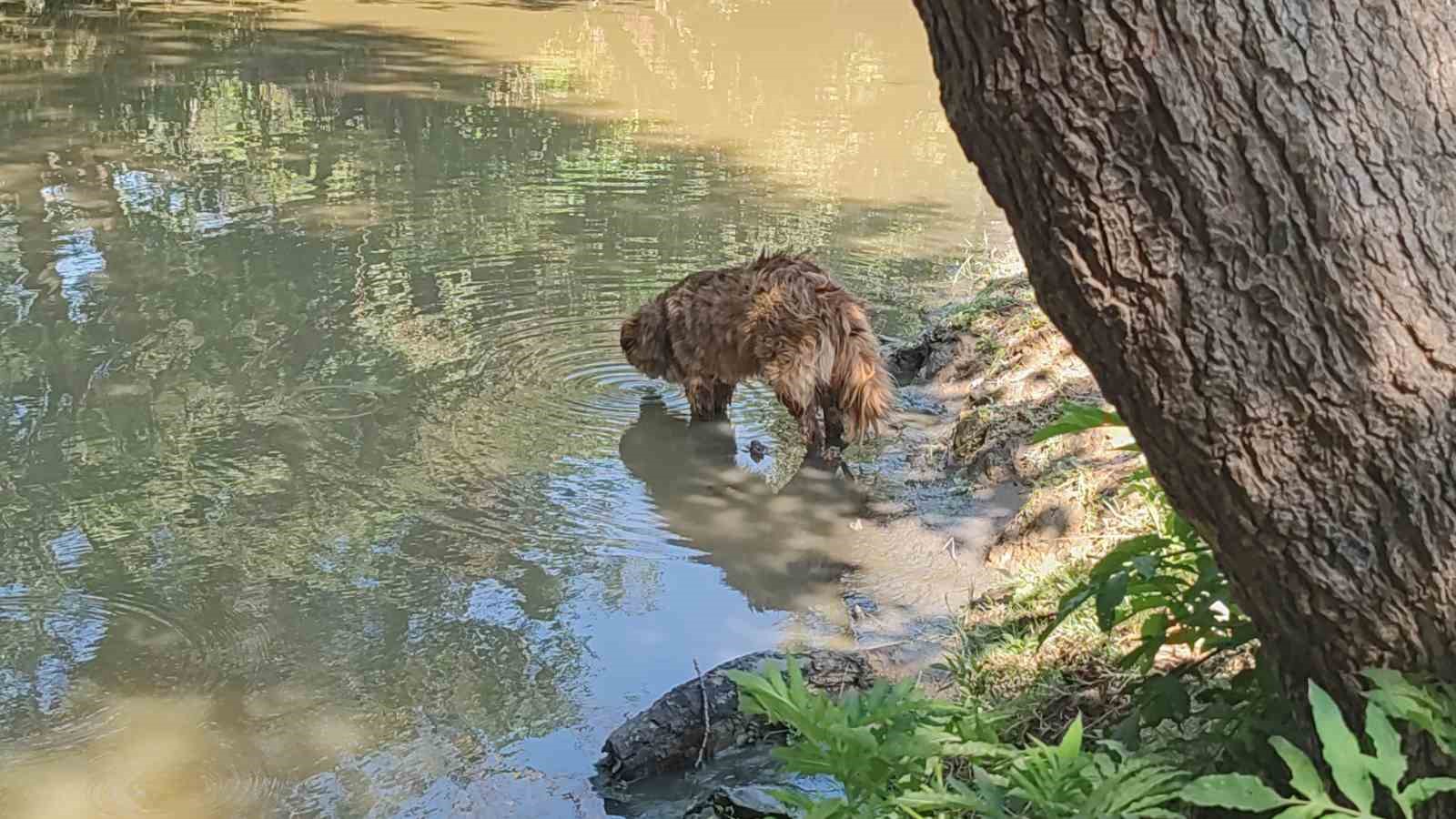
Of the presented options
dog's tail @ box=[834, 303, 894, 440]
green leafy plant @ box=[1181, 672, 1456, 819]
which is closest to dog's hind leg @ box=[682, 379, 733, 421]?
dog's tail @ box=[834, 303, 894, 440]

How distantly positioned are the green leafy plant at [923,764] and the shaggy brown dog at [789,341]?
414 centimetres

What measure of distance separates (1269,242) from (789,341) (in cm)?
473

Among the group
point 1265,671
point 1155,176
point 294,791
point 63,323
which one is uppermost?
point 1155,176

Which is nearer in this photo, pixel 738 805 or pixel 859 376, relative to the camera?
pixel 738 805

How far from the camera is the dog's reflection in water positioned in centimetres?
590

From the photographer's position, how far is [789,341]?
6.79 metres

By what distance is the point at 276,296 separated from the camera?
28.1ft

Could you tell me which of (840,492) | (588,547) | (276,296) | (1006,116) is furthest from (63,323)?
(1006,116)

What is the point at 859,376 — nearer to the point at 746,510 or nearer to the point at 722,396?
the point at 746,510

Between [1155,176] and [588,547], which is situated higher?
[1155,176]

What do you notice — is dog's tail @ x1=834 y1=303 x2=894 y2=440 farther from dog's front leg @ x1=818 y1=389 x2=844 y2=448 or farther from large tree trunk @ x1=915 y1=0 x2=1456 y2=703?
large tree trunk @ x1=915 y1=0 x2=1456 y2=703

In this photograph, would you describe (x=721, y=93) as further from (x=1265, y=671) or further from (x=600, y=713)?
(x=1265, y=671)

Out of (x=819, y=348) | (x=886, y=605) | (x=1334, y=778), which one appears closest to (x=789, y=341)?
(x=819, y=348)

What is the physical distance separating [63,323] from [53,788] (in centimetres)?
430
